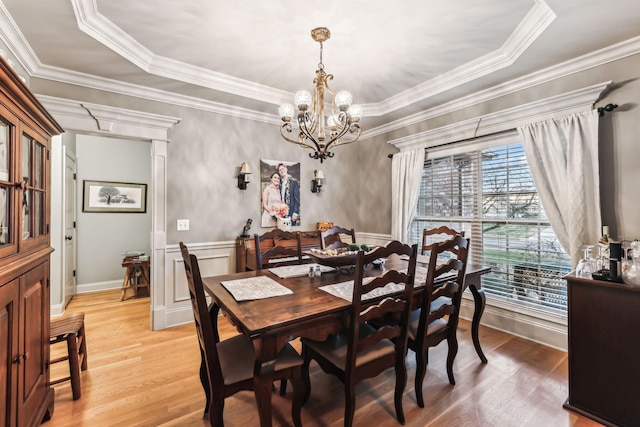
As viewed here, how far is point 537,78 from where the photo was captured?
2699 mm

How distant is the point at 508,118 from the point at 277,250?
262 cm

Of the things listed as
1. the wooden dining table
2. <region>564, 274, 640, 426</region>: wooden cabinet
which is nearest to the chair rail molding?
the wooden dining table

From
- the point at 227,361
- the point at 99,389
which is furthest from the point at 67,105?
the point at 227,361

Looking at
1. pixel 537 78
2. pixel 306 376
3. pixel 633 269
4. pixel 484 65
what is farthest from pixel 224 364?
pixel 537 78

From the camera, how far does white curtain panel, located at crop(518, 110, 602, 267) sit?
7.67 feet

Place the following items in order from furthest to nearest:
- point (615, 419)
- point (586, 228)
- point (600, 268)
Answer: point (586, 228) < point (600, 268) < point (615, 419)

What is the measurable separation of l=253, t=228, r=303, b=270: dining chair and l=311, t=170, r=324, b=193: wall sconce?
2.90 ft

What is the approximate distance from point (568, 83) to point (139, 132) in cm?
414

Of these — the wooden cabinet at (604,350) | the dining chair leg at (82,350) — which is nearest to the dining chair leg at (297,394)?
the wooden cabinet at (604,350)

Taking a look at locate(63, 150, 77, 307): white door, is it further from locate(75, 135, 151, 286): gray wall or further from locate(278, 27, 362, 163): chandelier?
locate(278, 27, 362, 163): chandelier

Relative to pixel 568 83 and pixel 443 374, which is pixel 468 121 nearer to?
pixel 568 83

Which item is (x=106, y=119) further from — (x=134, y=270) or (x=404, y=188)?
(x=404, y=188)

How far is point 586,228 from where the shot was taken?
7.75 feet

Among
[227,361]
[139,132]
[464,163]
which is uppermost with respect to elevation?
[139,132]
